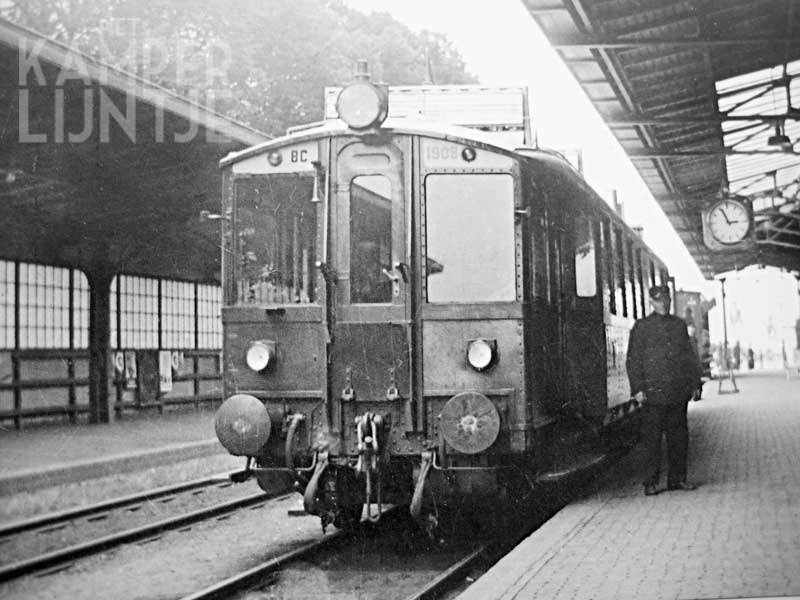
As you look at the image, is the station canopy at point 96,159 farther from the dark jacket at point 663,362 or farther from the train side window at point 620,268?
the dark jacket at point 663,362

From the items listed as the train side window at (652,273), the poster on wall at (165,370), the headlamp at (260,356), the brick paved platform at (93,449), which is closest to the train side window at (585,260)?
the headlamp at (260,356)

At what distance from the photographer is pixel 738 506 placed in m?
Answer: 7.18

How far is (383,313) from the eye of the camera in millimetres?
6840

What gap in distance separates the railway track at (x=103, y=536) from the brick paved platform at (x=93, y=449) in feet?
3.92

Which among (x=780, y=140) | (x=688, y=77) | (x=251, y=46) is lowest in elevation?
(x=780, y=140)

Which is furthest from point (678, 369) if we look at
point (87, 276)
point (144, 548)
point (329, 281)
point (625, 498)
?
point (87, 276)

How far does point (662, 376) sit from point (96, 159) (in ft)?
22.5

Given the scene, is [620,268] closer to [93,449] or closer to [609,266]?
[609,266]

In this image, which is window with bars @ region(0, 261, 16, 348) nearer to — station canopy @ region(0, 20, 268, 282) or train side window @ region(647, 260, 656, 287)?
station canopy @ region(0, 20, 268, 282)

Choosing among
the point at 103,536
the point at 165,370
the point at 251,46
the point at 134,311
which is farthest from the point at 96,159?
the point at 251,46

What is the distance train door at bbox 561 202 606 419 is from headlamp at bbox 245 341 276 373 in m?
2.57

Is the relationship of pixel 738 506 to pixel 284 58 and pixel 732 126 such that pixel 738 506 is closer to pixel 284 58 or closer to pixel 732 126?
pixel 732 126

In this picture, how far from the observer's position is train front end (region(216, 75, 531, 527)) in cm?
666

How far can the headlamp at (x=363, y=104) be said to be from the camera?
6.90 m
